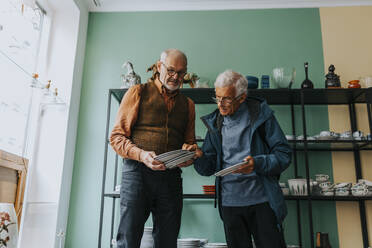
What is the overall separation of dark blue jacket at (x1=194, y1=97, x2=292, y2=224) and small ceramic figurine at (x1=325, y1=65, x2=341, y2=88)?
1504 millimetres

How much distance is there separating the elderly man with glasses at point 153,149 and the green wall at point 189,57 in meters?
1.44

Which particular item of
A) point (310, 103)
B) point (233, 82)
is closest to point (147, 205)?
point (233, 82)

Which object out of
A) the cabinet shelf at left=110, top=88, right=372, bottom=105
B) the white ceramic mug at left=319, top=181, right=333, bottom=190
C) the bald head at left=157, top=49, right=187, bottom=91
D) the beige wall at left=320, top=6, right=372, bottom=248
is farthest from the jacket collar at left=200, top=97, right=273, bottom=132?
the beige wall at left=320, top=6, right=372, bottom=248

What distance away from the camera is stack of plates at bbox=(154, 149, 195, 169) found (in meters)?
1.75

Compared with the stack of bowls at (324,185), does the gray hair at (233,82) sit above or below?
above

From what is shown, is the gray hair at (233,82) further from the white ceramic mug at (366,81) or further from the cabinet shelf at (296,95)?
the white ceramic mug at (366,81)

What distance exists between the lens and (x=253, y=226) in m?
1.92

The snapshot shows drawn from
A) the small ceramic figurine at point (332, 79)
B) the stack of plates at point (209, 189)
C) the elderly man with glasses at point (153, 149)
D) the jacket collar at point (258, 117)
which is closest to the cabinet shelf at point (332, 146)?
the small ceramic figurine at point (332, 79)

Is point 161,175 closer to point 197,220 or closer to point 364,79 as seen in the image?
point 197,220

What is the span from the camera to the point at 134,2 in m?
3.88

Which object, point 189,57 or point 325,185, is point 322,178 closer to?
point 325,185

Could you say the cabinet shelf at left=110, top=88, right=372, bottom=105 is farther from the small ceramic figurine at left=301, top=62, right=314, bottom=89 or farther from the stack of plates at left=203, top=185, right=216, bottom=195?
the stack of plates at left=203, top=185, right=216, bottom=195

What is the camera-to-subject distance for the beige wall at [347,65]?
321cm

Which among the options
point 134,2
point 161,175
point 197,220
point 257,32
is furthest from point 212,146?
point 134,2
